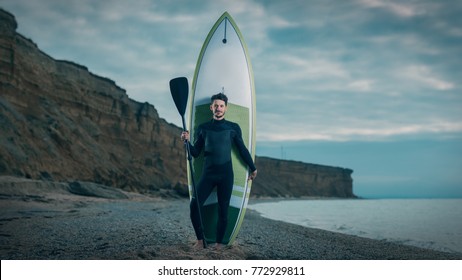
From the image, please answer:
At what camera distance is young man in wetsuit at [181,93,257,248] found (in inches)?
214

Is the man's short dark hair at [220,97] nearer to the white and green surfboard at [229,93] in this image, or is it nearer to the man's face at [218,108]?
the man's face at [218,108]

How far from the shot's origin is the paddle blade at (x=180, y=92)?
564 cm

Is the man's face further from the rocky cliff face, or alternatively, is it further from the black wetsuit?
the rocky cliff face

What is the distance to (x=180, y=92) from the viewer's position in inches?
223

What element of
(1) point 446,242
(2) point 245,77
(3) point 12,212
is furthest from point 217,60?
(1) point 446,242

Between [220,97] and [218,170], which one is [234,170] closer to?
[218,170]

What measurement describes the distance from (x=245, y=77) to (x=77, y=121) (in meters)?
25.5

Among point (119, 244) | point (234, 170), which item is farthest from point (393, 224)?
point (119, 244)

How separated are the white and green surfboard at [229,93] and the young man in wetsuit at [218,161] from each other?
0.27 m

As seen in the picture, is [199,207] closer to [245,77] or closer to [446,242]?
[245,77]

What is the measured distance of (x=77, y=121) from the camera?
2864cm

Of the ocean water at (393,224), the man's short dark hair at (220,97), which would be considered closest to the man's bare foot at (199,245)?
the man's short dark hair at (220,97)

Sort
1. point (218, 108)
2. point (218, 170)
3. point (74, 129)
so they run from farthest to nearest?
point (74, 129), point (218, 108), point (218, 170)

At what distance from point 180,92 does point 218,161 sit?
3.91ft
